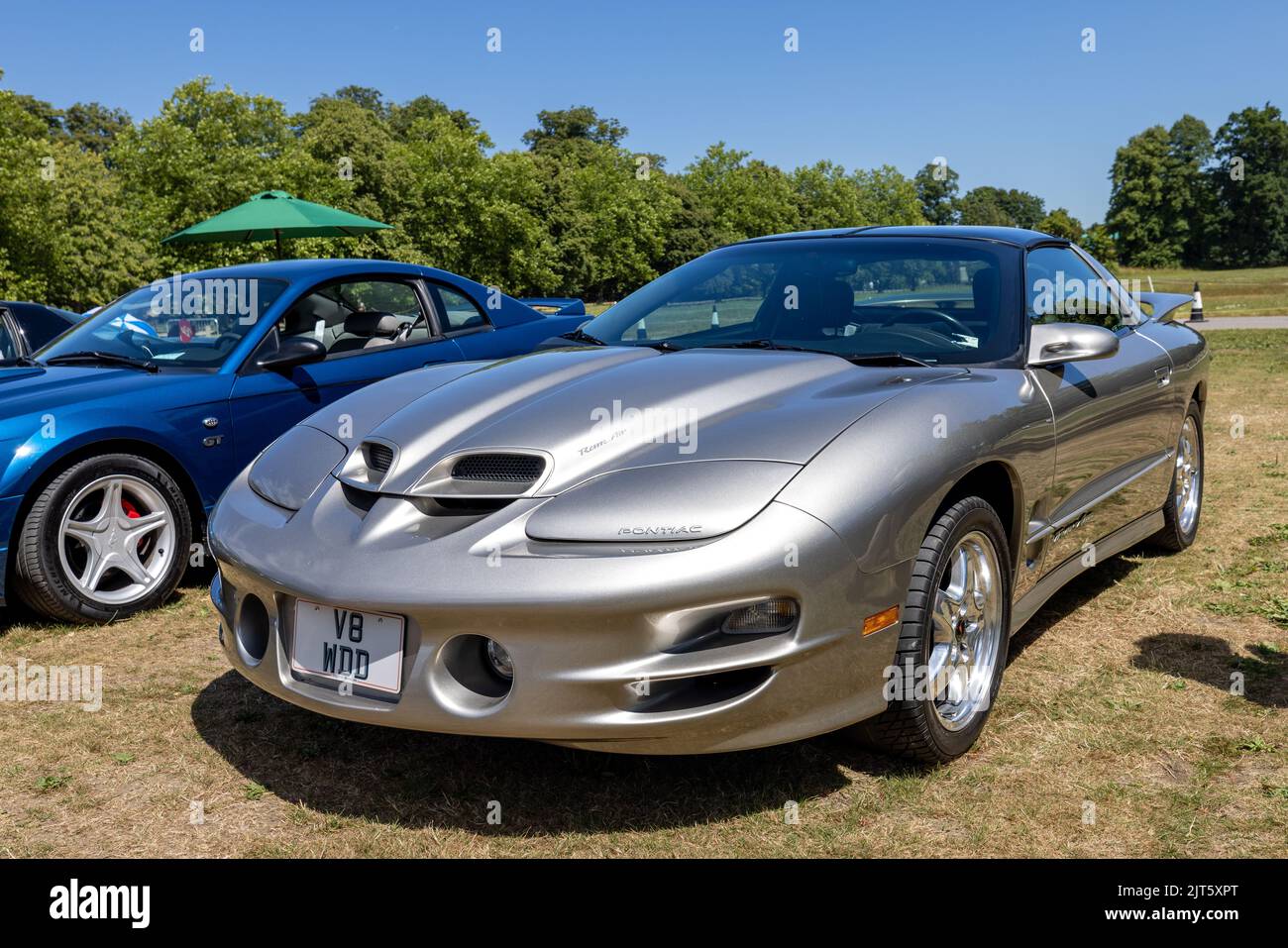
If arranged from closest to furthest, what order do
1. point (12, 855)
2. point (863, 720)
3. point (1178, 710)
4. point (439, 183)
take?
point (12, 855), point (863, 720), point (1178, 710), point (439, 183)

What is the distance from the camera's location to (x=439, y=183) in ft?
156

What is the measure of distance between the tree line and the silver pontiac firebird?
1249cm

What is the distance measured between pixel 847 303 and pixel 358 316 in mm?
2942

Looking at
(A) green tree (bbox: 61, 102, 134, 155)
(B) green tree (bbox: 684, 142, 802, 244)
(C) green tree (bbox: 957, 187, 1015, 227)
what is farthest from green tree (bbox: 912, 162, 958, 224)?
(A) green tree (bbox: 61, 102, 134, 155)

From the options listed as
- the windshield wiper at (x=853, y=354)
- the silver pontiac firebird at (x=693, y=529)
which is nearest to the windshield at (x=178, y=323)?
the silver pontiac firebird at (x=693, y=529)

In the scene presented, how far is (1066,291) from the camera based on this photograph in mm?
4207

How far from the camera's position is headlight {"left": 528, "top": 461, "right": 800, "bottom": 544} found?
243cm

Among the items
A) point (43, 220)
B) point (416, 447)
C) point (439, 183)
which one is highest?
point (439, 183)

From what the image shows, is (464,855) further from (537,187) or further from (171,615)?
(537,187)

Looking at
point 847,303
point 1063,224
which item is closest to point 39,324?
point 847,303

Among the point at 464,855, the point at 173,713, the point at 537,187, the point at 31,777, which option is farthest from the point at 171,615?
the point at 537,187

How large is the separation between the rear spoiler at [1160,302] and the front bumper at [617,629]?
346 cm

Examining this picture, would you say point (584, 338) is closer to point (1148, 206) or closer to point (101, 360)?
point (101, 360)
